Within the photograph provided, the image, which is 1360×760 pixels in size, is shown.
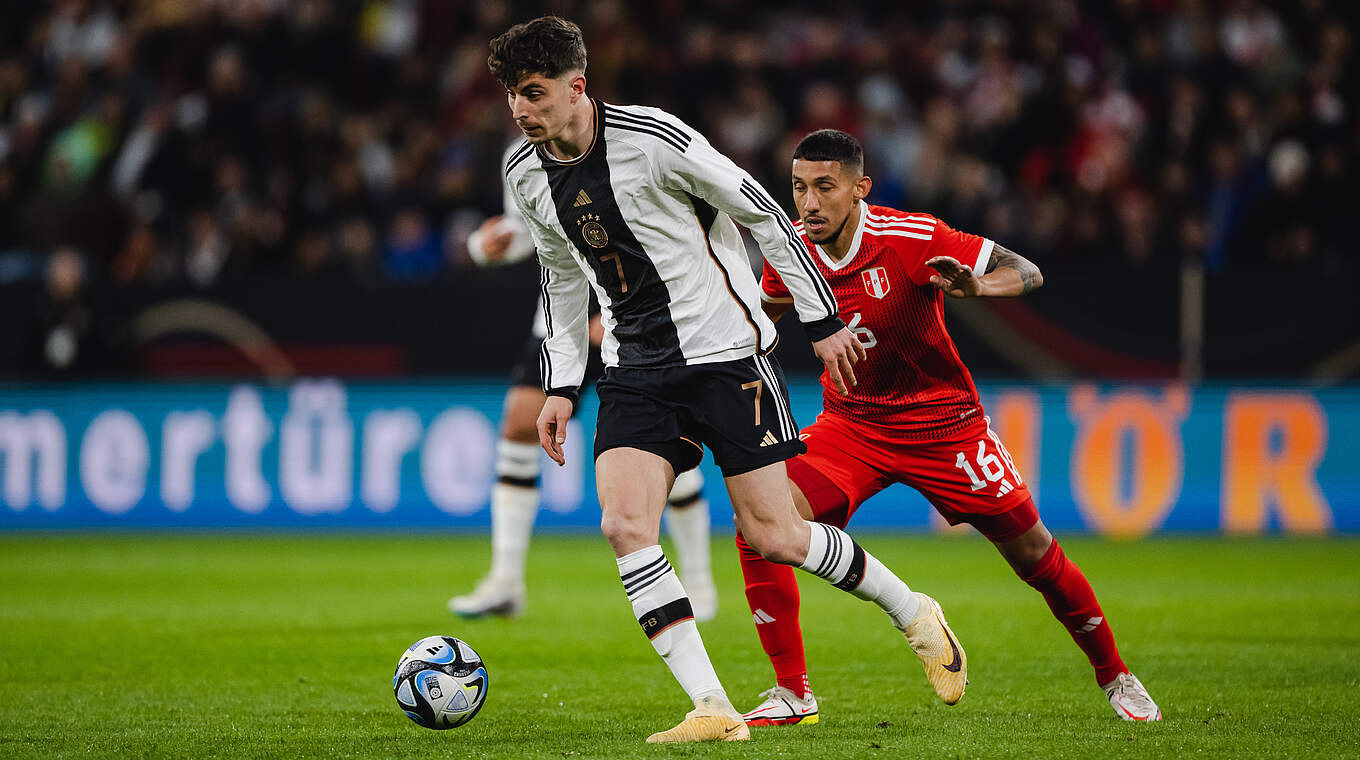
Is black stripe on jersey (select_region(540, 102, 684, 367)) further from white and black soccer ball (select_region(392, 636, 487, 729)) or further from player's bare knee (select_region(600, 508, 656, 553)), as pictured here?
white and black soccer ball (select_region(392, 636, 487, 729))

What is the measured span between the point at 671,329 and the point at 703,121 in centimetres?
1000

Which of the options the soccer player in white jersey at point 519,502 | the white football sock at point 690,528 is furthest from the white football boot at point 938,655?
the white football sock at point 690,528

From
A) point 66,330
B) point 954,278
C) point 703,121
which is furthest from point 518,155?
point 703,121

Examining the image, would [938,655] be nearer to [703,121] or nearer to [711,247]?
[711,247]

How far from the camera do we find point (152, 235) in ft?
48.1

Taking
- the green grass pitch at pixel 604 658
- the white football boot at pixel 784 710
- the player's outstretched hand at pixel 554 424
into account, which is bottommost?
the green grass pitch at pixel 604 658

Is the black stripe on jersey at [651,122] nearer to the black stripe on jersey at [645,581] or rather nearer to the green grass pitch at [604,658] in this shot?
the black stripe on jersey at [645,581]

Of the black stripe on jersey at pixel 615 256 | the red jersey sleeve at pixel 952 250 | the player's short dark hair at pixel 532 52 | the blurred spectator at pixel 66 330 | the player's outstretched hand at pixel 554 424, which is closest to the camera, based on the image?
the player's short dark hair at pixel 532 52

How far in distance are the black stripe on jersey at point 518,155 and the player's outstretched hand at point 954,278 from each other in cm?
131

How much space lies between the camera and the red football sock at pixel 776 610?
17.9ft

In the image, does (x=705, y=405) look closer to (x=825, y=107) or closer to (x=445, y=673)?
(x=445, y=673)

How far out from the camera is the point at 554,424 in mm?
5219

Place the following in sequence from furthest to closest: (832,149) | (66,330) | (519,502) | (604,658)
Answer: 1. (66,330)
2. (519,502)
3. (604,658)
4. (832,149)

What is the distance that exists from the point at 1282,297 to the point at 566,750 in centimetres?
935
